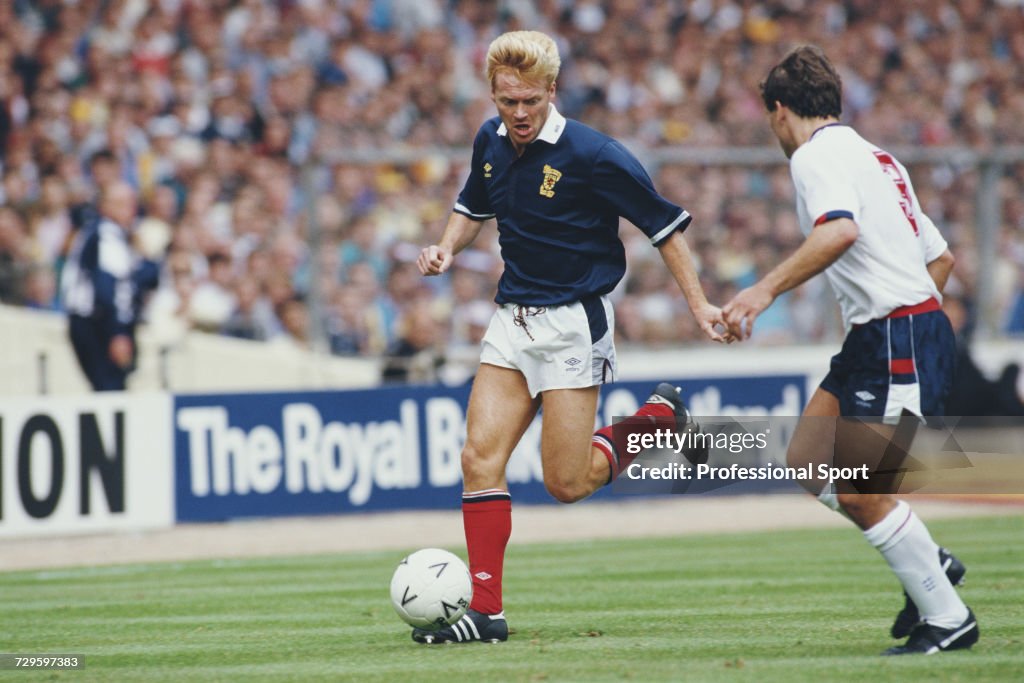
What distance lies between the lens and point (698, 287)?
6797mm

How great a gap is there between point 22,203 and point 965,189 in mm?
9739

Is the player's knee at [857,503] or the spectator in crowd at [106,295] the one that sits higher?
the spectator in crowd at [106,295]

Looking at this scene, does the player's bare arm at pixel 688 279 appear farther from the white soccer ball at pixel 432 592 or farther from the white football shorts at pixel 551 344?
the white soccer ball at pixel 432 592

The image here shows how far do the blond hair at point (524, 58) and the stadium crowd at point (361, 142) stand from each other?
27.2 feet

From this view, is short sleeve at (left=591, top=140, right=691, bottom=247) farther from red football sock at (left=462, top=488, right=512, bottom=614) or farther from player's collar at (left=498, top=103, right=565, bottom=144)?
red football sock at (left=462, top=488, right=512, bottom=614)

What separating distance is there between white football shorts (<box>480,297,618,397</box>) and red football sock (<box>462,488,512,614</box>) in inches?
20.3

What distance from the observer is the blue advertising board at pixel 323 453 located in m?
13.5

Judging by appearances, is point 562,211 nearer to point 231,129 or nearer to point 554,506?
point 554,506

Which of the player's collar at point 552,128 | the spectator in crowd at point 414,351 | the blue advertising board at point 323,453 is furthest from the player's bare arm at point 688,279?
the spectator in crowd at point 414,351

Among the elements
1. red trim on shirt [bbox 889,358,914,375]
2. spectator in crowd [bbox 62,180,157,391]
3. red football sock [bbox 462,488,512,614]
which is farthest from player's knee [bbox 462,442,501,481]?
spectator in crowd [bbox 62,180,157,391]

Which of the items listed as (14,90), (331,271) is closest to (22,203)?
(14,90)

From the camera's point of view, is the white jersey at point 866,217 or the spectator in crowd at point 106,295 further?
the spectator in crowd at point 106,295

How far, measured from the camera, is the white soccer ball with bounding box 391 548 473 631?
671 centimetres

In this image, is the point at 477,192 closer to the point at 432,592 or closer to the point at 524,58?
the point at 524,58
